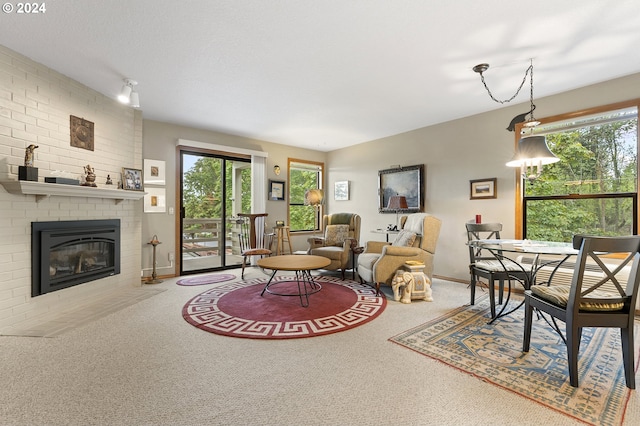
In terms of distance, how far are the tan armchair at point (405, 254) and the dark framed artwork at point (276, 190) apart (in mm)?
2530

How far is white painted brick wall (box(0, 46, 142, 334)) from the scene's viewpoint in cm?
270

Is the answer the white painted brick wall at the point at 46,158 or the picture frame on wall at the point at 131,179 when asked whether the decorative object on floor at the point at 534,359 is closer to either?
the white painted brick wall at the point at 46,158

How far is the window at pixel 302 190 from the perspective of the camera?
6.52 meters

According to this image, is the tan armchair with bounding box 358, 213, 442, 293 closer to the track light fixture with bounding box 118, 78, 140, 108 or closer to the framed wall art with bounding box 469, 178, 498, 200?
the framed wall art with bounding box 469, 178, 498, 200

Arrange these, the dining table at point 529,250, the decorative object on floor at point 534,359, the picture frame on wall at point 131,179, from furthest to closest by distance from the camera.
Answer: the picture frame on wall at point 131,179, the dining table at point 529,250, the decorative object on floor at point 534,359

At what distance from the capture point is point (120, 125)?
409 cm

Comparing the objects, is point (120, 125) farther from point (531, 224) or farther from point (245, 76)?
point (531, 224)

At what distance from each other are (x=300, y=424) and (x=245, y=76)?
318 centimetres

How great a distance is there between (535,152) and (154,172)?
5047mm

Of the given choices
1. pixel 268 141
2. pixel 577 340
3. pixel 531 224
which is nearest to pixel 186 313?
pixel 577 340

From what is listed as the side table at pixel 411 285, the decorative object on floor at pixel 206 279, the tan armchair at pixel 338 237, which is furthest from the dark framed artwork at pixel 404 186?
A: the decorative object on floor at pixel 206 279

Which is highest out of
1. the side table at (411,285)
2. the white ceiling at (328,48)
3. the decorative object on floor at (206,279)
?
the white ceiling at (328,48)

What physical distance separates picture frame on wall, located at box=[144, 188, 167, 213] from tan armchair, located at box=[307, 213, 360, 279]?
2.50 m

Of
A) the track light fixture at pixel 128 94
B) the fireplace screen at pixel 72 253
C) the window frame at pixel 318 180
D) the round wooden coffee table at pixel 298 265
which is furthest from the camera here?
the window frame at pixel 318 180
